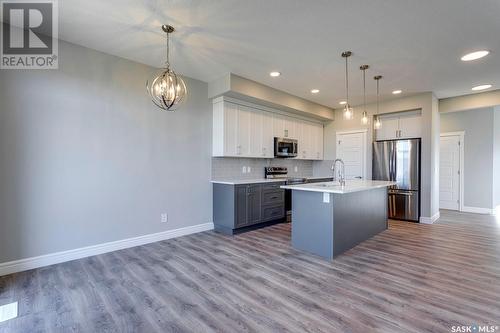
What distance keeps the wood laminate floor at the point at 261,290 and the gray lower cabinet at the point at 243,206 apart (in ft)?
2.19

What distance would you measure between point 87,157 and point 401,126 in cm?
620

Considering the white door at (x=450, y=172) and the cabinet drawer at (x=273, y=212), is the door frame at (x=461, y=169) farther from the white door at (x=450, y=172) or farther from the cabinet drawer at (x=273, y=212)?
the cabinet drawer at (x=273, y=212)

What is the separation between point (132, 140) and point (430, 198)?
19.0 ft

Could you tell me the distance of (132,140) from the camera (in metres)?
3.71

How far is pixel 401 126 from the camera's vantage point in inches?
225

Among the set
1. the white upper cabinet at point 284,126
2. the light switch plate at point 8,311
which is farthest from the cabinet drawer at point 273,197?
the light switch plate at point 8,311

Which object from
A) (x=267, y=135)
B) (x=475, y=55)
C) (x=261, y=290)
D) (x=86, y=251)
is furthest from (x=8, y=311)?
(x=475, y=55)

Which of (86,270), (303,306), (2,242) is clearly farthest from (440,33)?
(2,242)

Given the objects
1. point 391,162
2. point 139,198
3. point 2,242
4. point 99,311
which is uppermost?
point 391,162

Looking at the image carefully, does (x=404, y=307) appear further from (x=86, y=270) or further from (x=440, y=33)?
(x=86, y=270)

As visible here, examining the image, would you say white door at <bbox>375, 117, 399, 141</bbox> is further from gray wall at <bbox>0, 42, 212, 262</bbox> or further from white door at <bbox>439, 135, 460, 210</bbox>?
gray wall at <bbox>0, 42, 212, 262</bbox>

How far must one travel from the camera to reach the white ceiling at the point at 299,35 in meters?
2.43

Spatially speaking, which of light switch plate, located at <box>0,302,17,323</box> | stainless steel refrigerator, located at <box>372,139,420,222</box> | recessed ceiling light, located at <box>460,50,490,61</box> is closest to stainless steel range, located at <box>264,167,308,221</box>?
stainless steel refrigerator, located at <box>372,139,420,222</box>

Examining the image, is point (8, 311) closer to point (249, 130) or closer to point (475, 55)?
point (249, 130)
